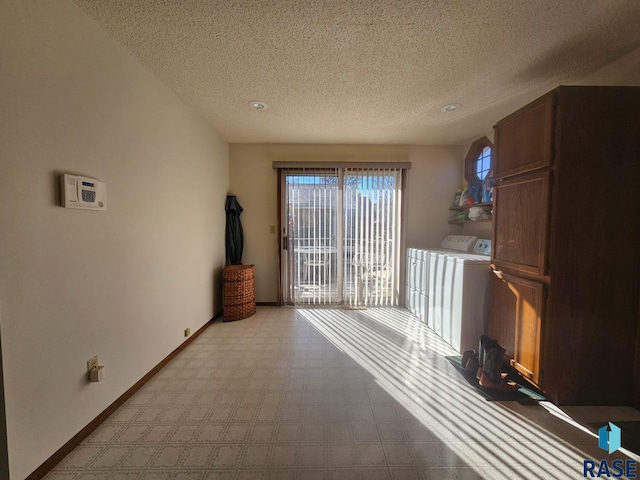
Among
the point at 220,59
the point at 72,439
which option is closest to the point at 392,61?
the point at 220,59

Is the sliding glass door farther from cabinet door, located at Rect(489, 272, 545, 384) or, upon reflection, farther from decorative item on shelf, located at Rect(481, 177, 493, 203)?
cabinet door, located at Rect(489, 272, 545, 384)

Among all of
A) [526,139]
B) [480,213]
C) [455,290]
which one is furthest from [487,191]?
[455,290]

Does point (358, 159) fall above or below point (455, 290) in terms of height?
above

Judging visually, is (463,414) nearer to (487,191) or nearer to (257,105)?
(487,191)

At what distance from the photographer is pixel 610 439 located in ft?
4.28

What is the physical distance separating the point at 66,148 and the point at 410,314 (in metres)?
3.64

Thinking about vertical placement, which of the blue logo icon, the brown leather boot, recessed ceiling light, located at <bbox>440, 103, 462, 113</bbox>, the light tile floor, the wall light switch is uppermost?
recessed ceiling light, located at <bbox>440, 103, 462, 113</bbox>

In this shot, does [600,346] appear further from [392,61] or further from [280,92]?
[280,92]

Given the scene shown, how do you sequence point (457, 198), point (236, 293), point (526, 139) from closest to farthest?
1. point (526, 139)
2. point (236, 293)
3. point (457, 198)

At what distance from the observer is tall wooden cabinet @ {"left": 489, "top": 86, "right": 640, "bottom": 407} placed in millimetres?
1516

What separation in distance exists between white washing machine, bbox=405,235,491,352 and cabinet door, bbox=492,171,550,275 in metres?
0.26

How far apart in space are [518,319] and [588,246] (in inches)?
25.9

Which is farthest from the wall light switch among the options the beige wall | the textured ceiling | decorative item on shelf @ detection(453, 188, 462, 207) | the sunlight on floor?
decorative item on shelf @ detection(453, 188, 462, 207)

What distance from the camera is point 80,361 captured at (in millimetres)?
1340
